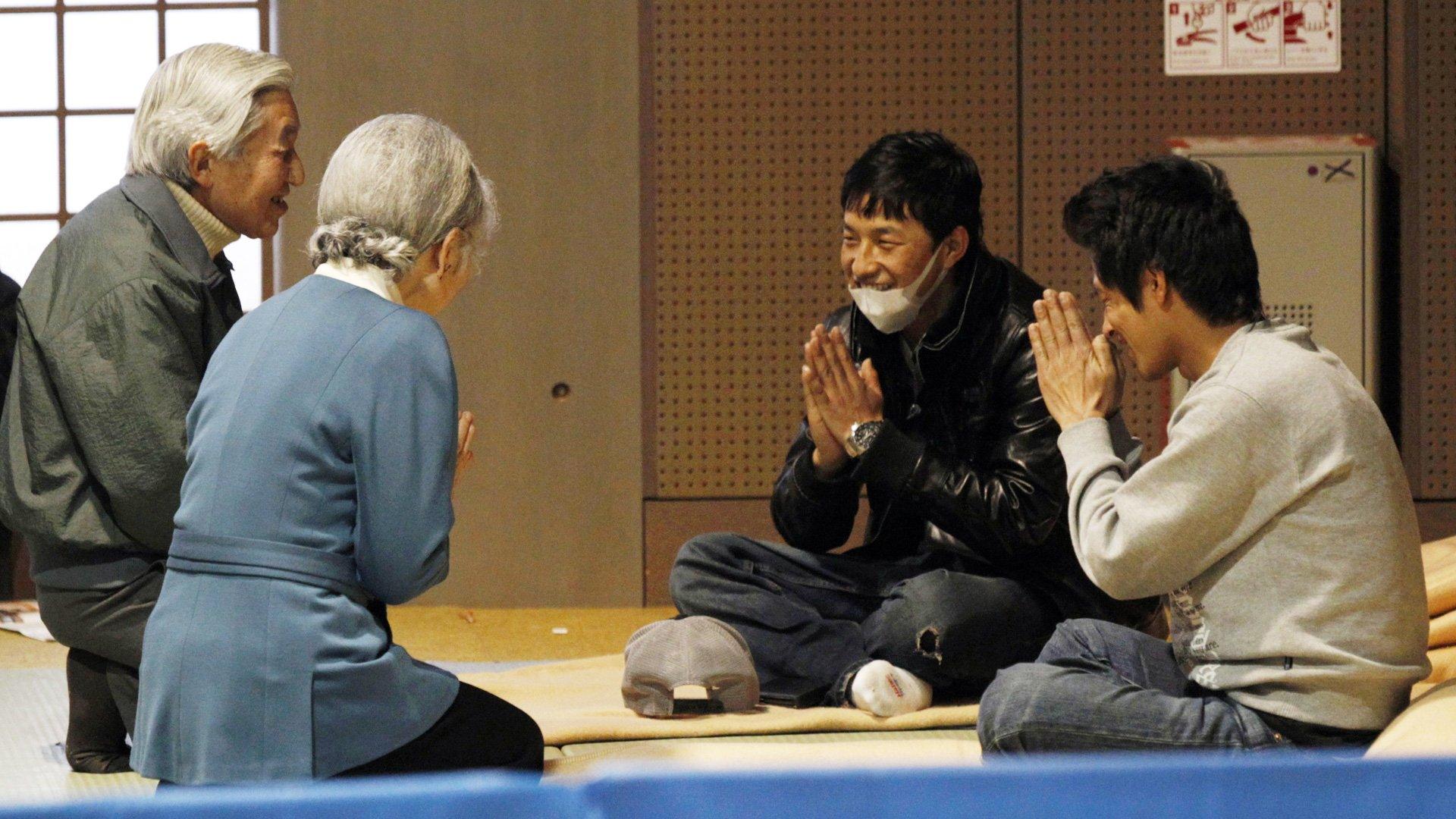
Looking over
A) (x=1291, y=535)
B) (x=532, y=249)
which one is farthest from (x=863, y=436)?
(x=532, y=249)

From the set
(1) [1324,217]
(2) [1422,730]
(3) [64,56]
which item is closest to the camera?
(2) [1422,730]

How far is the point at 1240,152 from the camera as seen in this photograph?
435 centimetres

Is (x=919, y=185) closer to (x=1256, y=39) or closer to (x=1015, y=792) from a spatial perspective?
(x=1015, y=792)

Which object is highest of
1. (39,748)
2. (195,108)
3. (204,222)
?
(195,108)

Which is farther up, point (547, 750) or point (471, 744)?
point (471, 744)

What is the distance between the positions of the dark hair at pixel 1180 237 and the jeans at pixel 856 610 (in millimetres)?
796

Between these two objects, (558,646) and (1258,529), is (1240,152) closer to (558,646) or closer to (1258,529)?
(558,646)

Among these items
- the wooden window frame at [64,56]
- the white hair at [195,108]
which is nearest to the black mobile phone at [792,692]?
the white hair at [195,108]

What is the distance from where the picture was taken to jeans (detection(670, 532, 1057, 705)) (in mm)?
2607

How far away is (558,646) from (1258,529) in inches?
98.3

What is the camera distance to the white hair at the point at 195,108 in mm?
2467

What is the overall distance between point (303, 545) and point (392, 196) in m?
0.46

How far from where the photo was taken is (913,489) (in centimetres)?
262

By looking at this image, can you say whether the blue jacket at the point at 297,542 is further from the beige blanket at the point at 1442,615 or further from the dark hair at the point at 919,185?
the beige blanket at the point at 1442,615
